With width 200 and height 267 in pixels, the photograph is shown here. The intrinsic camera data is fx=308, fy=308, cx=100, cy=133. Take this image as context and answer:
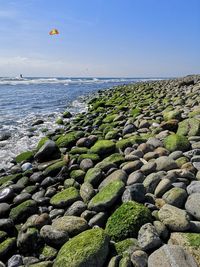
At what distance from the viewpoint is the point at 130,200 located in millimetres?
4047

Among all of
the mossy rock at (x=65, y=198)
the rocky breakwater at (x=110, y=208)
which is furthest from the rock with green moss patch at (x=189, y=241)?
the mossy rock at (x=65, y=198)

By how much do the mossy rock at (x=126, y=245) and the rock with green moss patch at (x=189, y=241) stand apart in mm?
386

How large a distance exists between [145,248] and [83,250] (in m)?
0.64

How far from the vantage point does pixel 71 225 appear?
3932 millimetres

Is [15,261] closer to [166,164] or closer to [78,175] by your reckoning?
[78,175]

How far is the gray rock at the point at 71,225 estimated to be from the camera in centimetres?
387

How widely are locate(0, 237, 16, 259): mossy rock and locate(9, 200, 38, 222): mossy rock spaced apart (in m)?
0.67

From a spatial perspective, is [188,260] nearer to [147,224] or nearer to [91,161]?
[147,224]

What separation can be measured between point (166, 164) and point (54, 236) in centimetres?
223

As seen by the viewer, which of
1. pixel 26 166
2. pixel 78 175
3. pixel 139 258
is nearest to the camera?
pixel 139 258

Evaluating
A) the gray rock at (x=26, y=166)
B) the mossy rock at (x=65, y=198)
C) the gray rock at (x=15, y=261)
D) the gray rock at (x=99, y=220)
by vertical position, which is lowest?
the gray rock at (x=26, y=166)

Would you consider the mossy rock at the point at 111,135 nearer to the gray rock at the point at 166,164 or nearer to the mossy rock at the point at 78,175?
the mossy rock at the point at 78,175

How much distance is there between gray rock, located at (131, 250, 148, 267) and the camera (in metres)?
3.01

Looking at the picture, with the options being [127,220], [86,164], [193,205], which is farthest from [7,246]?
[86,164]
